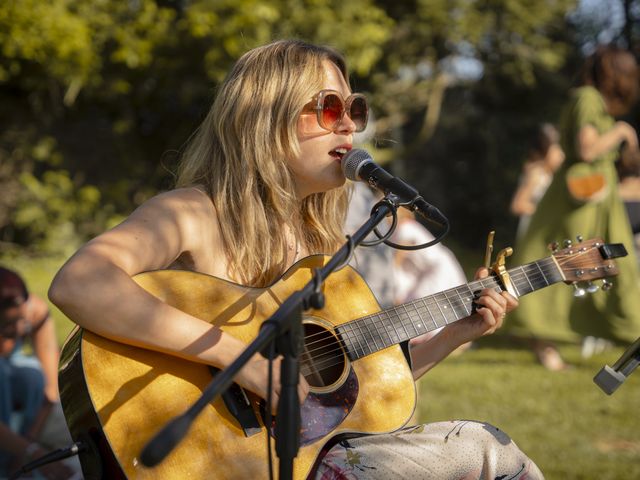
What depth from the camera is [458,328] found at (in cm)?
249

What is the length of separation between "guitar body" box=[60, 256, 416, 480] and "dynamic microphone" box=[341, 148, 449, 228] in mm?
337

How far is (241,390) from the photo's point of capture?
2.10 metres

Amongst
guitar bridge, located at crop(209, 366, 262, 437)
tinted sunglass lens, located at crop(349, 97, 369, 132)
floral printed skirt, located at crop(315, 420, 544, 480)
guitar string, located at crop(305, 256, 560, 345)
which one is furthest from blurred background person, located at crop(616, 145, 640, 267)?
guitar bridge, located at crop(209, 366, 262, 437)

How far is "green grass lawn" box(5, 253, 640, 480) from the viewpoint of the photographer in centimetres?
413

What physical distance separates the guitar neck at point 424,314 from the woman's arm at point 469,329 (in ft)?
0.14

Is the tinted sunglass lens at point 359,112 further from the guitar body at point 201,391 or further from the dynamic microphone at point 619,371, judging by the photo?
the dynamic microphone at point 619,371

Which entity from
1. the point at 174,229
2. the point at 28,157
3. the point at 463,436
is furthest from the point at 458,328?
the point at 28,157

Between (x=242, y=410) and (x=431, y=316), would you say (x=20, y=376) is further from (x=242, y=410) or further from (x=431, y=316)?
(x=431, y=316)

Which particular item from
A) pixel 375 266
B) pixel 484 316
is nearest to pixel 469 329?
pixel 484 316

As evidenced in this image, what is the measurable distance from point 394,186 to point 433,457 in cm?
76

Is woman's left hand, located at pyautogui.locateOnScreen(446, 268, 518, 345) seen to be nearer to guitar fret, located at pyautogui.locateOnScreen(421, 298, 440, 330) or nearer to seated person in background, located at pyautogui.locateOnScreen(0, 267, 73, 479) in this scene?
guitar fret, located at pyautogui.locateOnScreen(421, 298, 440, 330)

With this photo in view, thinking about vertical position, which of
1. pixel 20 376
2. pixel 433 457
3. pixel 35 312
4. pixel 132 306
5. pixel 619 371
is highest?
pixel 132 306

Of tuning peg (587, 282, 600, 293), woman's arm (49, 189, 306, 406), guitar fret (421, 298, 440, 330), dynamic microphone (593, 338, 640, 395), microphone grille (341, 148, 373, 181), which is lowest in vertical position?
guitar fret (421, 298, 440, 330)

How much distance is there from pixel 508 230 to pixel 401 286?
1043cm
